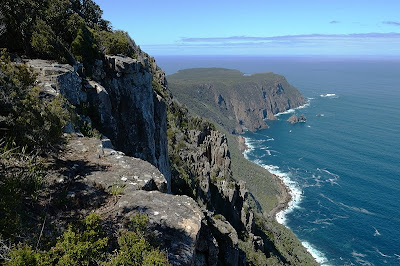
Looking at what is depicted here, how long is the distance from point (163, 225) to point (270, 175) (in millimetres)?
129448

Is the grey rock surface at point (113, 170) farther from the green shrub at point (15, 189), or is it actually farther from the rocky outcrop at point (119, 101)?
the rocky outcrop at point (119, 101)

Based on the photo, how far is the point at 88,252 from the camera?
257 inches

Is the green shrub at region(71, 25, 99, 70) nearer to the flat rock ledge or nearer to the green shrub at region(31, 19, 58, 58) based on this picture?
the green shrub at region(31, 19, 58, 58)

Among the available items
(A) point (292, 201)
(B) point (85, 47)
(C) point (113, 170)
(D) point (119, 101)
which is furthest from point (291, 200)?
(C) point (113, 170)

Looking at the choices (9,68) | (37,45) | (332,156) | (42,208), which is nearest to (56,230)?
(42,208)

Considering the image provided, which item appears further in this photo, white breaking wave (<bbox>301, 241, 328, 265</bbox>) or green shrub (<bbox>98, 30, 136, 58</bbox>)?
white breaking wave (<bbox>301, 241, 328, 265</bbox>)

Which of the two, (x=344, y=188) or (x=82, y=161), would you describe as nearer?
(x=82, y=161)

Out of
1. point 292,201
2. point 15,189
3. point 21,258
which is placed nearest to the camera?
point 21,258

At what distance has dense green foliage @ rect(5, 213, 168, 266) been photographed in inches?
229

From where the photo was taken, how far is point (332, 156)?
144m

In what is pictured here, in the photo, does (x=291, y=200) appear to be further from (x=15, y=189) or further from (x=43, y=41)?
(x=15, y=189)

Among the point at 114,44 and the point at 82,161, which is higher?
the point at 114,44

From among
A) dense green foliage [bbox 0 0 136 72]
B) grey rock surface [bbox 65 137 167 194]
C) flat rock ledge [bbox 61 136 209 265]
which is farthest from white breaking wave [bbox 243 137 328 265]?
grey rock surface [bbox 65 137 167 194]

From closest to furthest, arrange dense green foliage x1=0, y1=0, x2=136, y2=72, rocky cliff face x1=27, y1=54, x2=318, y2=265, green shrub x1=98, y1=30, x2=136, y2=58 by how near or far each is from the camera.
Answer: rocky cliff face x1=27, y1=54, x2=318, y2=265
dense green foliage x1=0, y1=0, x2=136, y2=72
green shrub x1=98, y1=30, x2=136, y2=58
